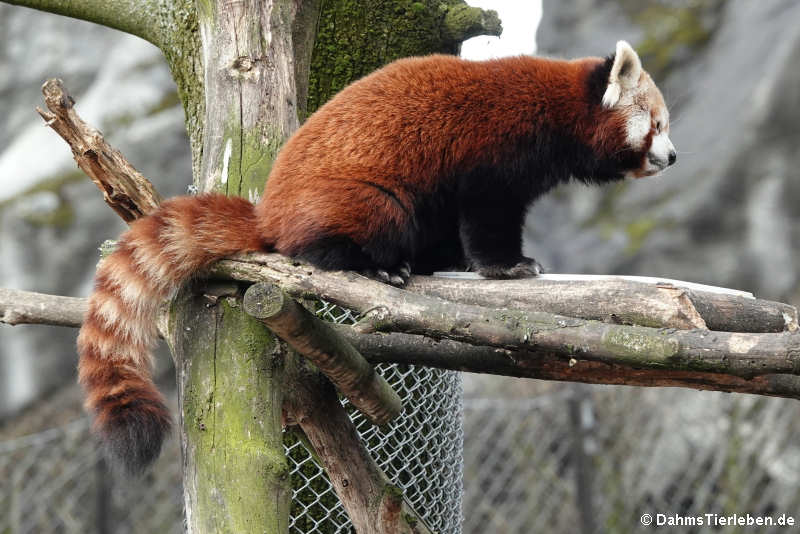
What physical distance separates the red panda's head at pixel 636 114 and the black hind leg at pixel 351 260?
0.99 metres

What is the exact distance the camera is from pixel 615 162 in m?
3.04

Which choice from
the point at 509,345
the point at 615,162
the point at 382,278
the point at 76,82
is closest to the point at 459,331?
the point at 509,345

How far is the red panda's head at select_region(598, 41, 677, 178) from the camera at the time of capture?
9.46ft

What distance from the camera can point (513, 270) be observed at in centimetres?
264

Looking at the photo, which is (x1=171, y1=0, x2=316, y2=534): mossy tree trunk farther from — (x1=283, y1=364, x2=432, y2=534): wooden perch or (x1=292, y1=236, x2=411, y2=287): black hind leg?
(x1=292, y1=236, x2=411, y2=287): black hind leg

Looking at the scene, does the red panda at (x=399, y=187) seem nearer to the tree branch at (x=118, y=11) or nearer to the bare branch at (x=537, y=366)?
the bare branch at (x=537, y=366)

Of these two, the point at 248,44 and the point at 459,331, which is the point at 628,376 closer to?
the point at 459,331

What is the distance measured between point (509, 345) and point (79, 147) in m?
1.43

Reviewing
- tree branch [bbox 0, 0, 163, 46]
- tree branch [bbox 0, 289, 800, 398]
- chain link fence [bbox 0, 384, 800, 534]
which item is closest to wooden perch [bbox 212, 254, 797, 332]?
tree branch [bbox 0, 289, 800, 398]

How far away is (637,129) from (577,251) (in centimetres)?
503

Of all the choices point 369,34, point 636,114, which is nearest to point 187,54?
point 369,34

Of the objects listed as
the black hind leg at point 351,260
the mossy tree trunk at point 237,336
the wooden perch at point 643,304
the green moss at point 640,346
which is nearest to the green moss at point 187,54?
the mossy tree trunk at point 237,336

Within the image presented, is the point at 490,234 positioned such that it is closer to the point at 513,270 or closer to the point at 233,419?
the point at 513,270

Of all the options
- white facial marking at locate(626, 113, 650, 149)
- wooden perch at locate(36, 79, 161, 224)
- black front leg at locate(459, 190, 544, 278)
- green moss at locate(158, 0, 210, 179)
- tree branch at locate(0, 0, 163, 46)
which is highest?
tree branch at locate(0, 0, 163, 46)
